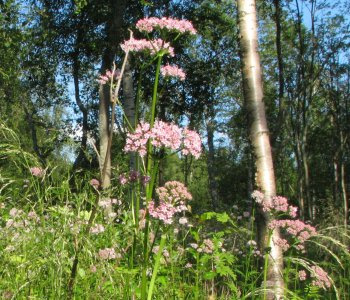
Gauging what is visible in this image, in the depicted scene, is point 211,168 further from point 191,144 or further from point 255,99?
point 191,144

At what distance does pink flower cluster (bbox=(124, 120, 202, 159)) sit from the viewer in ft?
7.13

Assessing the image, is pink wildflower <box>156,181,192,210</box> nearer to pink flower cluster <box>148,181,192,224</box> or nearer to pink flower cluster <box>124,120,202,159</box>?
pink flower cluster <box>148,181,192,224</box>

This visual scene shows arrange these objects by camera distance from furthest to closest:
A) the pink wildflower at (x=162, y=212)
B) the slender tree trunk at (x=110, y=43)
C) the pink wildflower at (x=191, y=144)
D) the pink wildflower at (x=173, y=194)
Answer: the slender tree trunk at (x=110, y=43), the pink wildflower at (x=173, y=194), the pink wildflower at (x=191, y=144), the pink wildflower at (x=162, y=212)

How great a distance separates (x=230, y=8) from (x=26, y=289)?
19.7 m

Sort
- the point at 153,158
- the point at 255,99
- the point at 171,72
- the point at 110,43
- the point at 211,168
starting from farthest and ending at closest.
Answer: the point at 211,168 < the point at 110,43 < the point at 255,99 < the point at 171,72 < the point at 153,158

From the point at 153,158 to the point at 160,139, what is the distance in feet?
0.32

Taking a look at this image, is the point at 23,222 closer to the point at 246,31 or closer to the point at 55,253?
the point at 55,253

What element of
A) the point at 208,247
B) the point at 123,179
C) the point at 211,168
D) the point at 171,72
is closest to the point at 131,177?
the point at 123,179

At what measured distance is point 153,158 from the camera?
2170 millimetres

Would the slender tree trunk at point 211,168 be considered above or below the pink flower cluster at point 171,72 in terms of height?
above

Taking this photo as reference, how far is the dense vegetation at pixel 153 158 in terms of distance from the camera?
2291 mm

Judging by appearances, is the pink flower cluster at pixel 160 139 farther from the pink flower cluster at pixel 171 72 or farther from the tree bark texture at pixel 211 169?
the tree bark texture at pixel 211 169

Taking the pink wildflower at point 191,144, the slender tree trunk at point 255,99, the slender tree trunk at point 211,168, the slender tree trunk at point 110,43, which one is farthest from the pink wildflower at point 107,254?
the slender tree trunk at point 211,168

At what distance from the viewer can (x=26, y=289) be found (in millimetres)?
2381
